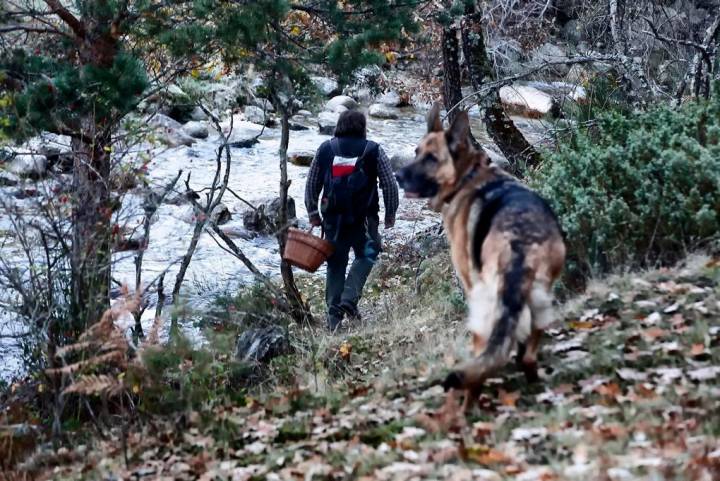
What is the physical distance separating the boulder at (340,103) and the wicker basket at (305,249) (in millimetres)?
17124

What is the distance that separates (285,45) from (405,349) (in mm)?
4174

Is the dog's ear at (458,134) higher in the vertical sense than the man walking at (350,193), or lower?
higher

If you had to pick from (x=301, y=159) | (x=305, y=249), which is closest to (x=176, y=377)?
(x=305, y=249)

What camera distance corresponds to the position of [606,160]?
26.1 feet

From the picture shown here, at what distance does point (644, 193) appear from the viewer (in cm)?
736

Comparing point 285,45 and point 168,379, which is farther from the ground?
point 285,45

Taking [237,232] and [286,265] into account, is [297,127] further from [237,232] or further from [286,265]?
[286,265]

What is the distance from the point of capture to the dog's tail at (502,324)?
4.27m

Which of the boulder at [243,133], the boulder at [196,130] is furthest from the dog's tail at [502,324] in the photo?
the boulder at [196,130]

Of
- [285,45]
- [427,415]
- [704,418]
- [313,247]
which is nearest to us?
[704,418]

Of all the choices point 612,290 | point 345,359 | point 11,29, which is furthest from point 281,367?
point 11,29

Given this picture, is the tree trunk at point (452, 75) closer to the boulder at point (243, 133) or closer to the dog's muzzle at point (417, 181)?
the dog's muzzle at point (417, 181)

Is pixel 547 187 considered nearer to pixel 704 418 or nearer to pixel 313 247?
pixel 313 247

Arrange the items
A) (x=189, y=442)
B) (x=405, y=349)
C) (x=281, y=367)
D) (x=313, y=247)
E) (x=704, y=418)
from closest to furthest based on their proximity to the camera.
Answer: (x=704, y=418)
(x=189, y=442)
(x=405, y=349)
(x=281, y=367)
(x=313, y=247)
